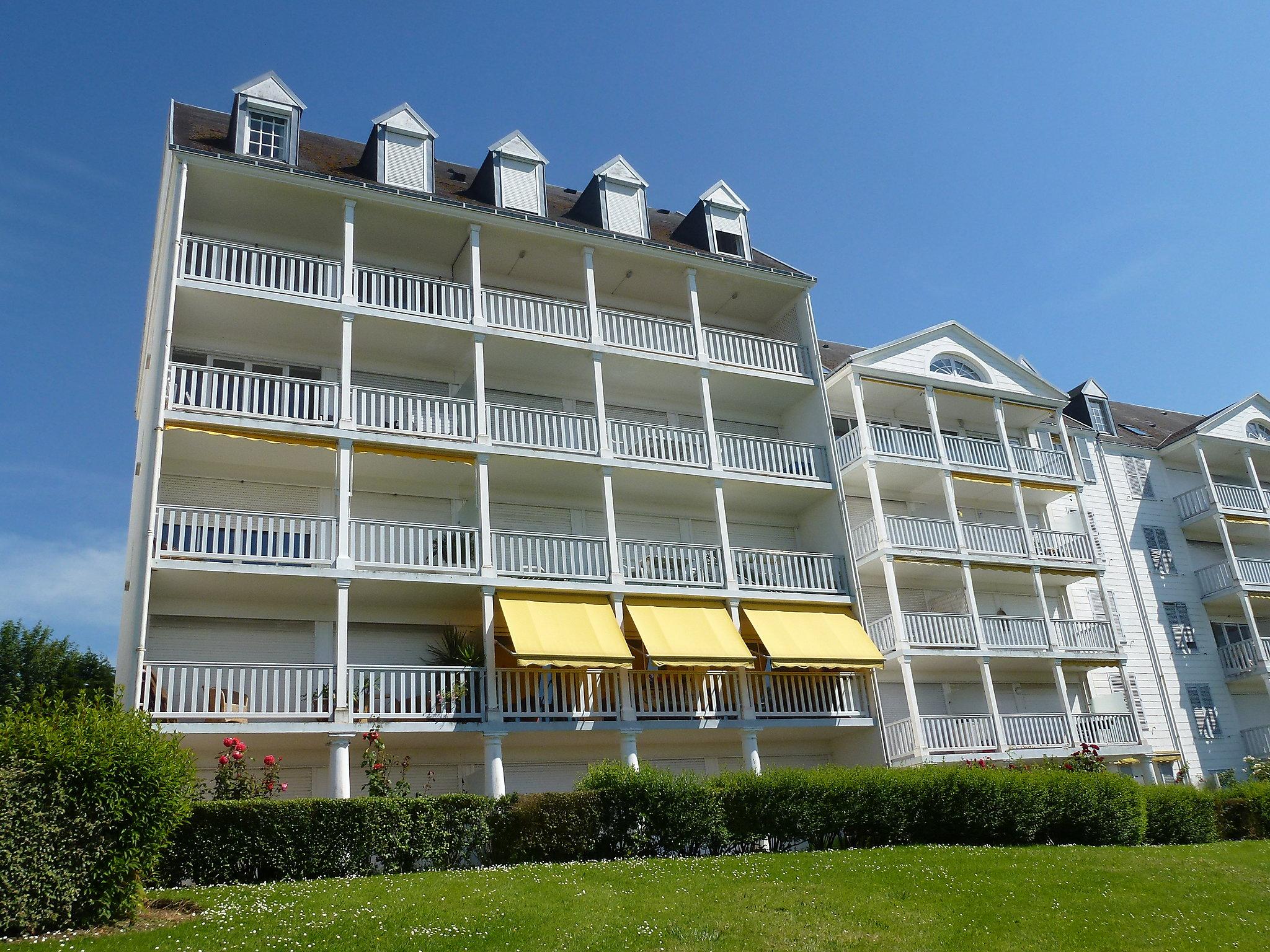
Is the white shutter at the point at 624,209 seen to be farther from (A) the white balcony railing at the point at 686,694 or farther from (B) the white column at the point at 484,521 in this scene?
(A) the white balcony railing at the point at 686,694

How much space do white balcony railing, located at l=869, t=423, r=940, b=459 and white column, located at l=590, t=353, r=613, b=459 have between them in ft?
28.0

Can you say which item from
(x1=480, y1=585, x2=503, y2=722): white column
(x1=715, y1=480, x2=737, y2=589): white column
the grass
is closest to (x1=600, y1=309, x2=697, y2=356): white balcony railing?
(x1=715, y1=480, x2=737, y2=589): white column

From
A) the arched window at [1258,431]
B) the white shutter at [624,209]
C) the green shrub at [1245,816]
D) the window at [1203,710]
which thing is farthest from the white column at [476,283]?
the arched window at [1258,431]

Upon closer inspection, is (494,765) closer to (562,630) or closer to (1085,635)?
(562,630)

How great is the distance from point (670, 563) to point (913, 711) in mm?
7141

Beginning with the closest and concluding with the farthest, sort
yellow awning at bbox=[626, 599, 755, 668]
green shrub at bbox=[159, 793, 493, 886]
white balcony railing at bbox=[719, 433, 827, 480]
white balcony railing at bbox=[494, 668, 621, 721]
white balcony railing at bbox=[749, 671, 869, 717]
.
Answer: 1. green shrub at bbox=[159, 793, 493, 886]
2. white balcony railing at bbox=[494, 668, 621, 721]
3. yellow awning at bbox=[626, 599, 755, 668]
4. white balcony railing at bbox=[749, 671, 869, 717]
5. white balcony railing at bbox=[719, 433, 827, 480]

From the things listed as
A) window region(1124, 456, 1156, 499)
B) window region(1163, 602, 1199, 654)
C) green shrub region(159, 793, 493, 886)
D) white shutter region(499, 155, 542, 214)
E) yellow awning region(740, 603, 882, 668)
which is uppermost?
white shutter region(499, 155, 542, 214)

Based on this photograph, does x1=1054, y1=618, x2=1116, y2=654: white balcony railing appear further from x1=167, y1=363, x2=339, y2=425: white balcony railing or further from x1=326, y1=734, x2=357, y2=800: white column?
x1=167, y1=363, x2=339, y2=425: white balcony railing

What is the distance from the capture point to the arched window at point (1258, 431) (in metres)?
39.7

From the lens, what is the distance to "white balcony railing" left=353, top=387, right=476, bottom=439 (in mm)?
23312

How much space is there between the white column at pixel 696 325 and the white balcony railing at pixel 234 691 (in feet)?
41.1

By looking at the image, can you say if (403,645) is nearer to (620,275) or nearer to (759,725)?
(759,725)

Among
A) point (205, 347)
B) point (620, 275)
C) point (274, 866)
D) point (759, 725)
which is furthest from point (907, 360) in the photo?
point (274, 866)

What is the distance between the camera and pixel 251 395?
76.6ft
